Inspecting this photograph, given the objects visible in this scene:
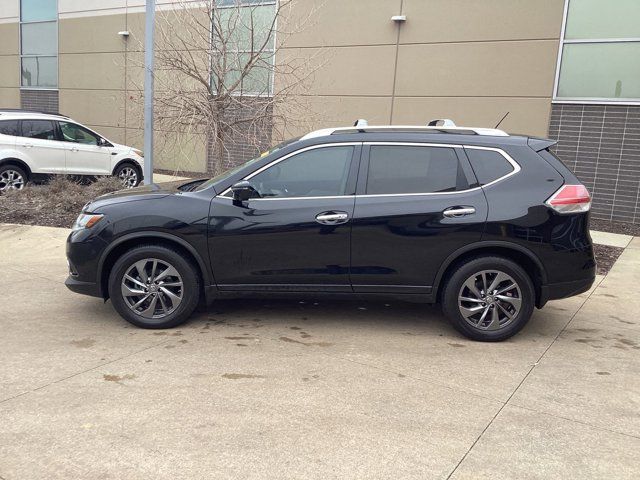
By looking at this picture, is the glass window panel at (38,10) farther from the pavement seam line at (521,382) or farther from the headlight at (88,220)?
the pavement seam line at (521,382)

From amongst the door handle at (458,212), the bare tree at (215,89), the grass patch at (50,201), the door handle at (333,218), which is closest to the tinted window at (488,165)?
the door handle at (458,212)

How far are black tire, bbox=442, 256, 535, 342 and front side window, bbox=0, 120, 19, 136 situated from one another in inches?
382

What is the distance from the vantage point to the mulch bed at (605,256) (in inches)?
296

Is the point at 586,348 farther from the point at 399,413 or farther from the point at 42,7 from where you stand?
the point at 42,7

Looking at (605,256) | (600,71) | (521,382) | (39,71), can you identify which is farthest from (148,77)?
(39,71)

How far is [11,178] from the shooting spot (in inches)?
437

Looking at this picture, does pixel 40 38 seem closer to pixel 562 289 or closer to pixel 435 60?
pixel 435 60

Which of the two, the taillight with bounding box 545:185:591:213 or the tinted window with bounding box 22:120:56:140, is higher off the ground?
the tinted window with bounding box 22:120:56:140

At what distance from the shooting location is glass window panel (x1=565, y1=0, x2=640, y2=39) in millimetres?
10180

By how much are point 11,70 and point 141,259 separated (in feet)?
62.1

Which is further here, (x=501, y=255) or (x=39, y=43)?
(x=39, y=43)

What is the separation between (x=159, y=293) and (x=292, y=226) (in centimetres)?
128

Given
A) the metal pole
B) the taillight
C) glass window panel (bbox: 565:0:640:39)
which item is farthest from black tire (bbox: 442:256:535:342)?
glass window panel (bbox: 565:0:640:39)

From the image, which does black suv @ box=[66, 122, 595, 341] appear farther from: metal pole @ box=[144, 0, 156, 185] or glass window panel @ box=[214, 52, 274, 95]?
glass window panel @ box=[214, 52, 274, 95]
